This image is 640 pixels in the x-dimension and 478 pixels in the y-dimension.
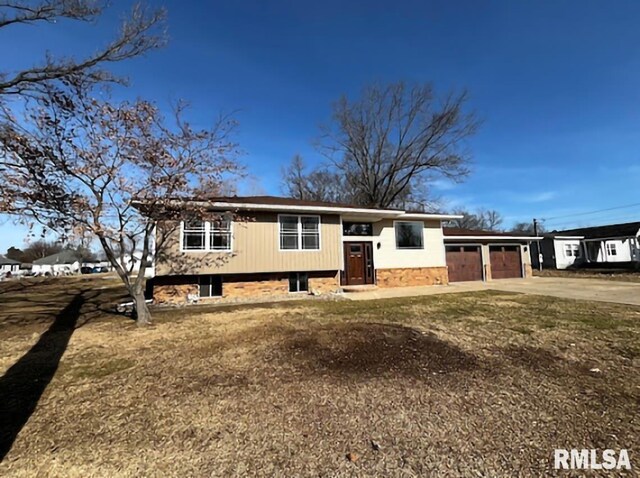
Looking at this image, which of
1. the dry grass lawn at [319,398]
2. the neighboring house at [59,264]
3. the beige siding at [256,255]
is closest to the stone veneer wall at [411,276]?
the beige siding at [256,255]

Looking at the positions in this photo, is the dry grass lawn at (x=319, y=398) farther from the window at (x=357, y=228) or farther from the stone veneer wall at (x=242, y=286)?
the window at (x=357, y=228)

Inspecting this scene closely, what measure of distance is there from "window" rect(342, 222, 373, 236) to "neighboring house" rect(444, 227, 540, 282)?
15.7 feet

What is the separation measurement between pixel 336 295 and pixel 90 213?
26.2ft

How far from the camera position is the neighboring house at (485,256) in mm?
16391

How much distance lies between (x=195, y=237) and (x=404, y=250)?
929 centimetres

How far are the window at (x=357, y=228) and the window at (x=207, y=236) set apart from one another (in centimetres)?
531

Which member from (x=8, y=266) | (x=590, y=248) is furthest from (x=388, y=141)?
(x=8, y=266)

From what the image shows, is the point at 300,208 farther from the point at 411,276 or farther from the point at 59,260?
the point at 59,260

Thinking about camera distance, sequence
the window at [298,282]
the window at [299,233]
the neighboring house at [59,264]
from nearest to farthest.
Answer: the window at [299,233] < the window at [298,282] < the neighboring house at [59,264]

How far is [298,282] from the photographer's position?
11.9 m

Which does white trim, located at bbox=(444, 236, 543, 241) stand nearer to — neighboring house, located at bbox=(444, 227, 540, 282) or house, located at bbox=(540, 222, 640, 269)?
neighboring house, located at bbox=(444, 227, 540, 282)

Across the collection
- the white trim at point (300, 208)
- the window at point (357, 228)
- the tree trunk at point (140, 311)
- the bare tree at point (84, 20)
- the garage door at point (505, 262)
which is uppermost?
the bare tree at point (84, 20)

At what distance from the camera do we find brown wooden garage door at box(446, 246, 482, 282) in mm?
16297

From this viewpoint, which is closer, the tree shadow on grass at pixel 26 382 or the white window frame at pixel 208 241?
the tree shadow on grass at pixel 26 382
